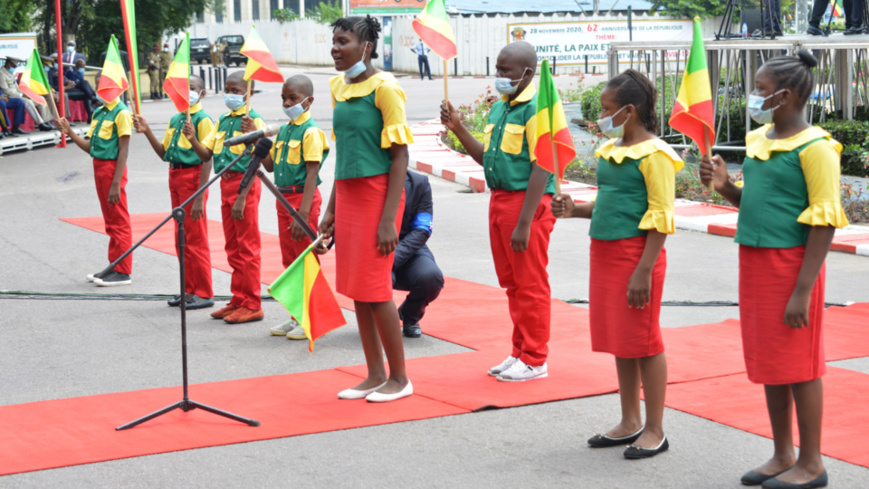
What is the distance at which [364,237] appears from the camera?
525 cm

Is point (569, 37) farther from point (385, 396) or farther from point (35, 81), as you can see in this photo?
point (385, 396)

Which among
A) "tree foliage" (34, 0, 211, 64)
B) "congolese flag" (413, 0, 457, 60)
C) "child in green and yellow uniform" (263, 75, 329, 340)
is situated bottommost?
"child in green and yellow uniform" (263, 75, 329, 340)

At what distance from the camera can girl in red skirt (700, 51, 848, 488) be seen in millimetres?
3926

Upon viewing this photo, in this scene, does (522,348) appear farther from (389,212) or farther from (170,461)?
(170,461)

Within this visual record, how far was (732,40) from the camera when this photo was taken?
16969mm

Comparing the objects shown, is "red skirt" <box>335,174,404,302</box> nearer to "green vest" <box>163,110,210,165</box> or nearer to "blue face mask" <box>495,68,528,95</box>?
"blue face mask" <box>495,68,528,95</box>

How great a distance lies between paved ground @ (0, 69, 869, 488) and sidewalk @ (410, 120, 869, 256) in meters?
0.28

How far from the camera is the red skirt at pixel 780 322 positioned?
13.2 ft

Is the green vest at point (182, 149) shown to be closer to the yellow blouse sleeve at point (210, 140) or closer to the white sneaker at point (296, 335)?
the yellow blouse sleeve at point (210, 140)

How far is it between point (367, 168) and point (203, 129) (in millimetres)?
3027

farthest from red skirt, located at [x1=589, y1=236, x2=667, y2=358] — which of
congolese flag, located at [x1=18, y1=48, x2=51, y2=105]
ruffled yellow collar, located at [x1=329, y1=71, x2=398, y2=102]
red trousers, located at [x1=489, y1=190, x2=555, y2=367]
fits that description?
congolese flag, located at [x1=18, y1=48, x2=51, y2=105]

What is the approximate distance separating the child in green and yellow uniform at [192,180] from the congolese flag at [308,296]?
2328mm

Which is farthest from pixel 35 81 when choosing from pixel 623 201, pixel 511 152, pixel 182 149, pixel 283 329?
pixel 623 201

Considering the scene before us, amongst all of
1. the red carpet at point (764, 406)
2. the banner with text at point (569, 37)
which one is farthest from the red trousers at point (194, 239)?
the banner with text at point (569, 37)
